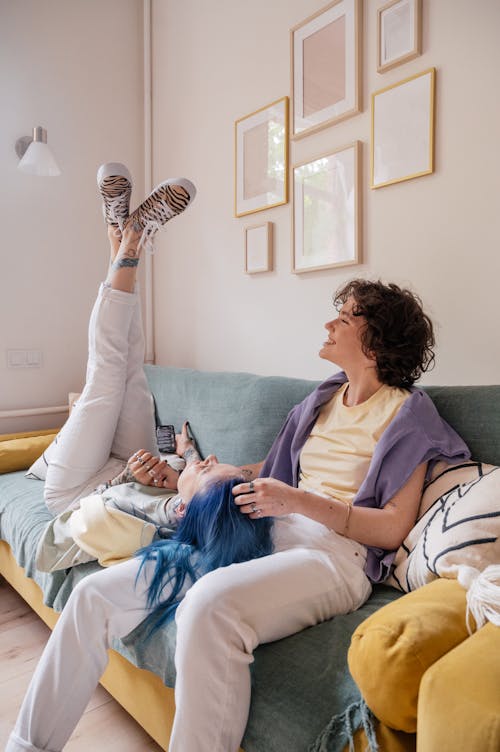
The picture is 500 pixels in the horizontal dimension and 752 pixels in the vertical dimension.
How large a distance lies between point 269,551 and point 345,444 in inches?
13.7

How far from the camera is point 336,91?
1.96 metres

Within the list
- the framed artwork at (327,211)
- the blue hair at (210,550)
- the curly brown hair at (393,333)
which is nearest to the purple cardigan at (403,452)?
the curly brown hair at (393,333)

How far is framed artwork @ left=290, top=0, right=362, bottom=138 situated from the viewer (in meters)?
1.89

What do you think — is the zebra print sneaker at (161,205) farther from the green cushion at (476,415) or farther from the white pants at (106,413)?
the green cushion at (476,415)

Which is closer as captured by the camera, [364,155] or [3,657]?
[3,657]

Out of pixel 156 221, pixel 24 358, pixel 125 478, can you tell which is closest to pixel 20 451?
pixel 24 358

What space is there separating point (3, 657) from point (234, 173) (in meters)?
2.08

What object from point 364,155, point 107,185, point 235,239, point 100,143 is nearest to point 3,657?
point 107,185

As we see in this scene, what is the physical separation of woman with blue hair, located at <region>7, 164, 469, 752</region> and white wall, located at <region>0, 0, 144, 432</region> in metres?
1.68

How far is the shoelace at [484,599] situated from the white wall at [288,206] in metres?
0.84

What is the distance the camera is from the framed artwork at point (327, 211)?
1921 millimetres

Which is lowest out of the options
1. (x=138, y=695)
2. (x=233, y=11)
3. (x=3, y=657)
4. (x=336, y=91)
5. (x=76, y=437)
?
(x=3, y=657)

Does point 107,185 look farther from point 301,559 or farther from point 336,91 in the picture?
point 301,559

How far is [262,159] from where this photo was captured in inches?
91.7
